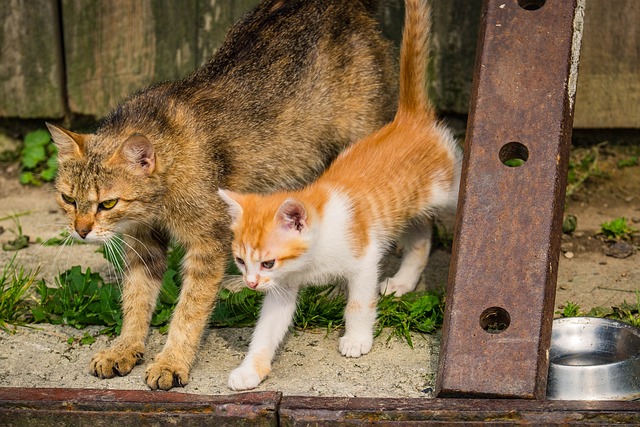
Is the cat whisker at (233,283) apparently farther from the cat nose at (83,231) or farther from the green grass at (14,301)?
the green grass at (14,301)

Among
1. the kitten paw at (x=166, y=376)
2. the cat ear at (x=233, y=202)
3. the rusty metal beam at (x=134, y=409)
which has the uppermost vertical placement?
the cat ear at (x=233, y=202)

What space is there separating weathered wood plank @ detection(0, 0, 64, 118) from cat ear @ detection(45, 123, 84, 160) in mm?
1920

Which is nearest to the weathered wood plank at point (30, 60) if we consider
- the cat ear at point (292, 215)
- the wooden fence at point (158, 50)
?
the wooden fence at point (158, 50)

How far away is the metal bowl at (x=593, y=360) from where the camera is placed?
11.1 ft

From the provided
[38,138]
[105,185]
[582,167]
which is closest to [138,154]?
[105,185]

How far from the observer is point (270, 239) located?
3648 mm

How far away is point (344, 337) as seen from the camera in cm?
398

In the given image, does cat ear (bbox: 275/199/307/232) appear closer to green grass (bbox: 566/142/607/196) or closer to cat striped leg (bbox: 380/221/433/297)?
cat striped leg (bbox: 380/221/433/297)

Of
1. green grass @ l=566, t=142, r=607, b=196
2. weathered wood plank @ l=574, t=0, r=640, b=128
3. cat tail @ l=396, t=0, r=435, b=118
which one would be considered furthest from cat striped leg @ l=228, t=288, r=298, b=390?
weathered wood plank @ l=574, t=0, r=640, b=128

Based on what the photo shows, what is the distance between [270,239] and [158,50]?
96.6 inches

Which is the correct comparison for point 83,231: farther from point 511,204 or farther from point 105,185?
point 511,204

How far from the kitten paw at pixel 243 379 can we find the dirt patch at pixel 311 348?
0.15ft

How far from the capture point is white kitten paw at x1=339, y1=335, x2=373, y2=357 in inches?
154

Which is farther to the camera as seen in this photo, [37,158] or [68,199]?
[37,158]
